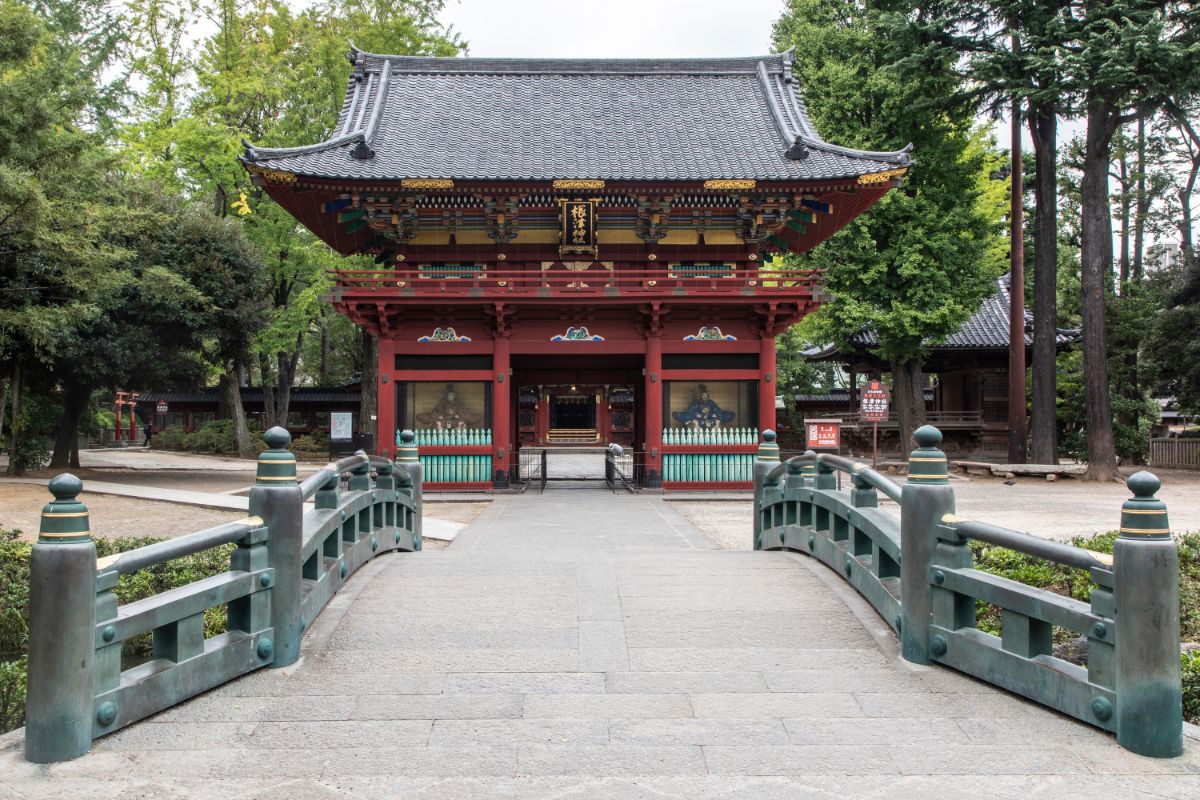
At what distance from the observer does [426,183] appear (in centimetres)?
1844

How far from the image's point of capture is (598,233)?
2081cm

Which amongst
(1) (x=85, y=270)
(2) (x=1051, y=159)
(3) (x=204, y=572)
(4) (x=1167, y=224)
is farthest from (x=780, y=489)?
(4) (x=1167, y=224)

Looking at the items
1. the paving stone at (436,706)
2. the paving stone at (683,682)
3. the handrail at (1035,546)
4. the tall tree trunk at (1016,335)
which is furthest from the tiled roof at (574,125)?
the paving stone at (436,706)

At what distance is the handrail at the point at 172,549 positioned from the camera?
4031mm

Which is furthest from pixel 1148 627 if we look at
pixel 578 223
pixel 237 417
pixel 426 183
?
pixel 237 417

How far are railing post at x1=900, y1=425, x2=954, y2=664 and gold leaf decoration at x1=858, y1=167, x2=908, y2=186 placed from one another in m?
14.9

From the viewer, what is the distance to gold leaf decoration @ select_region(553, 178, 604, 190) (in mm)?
18586

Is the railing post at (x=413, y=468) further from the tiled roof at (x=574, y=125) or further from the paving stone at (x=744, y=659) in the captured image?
the tiled roof at (x=574, y=125)

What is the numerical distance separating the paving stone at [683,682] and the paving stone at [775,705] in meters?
0.10

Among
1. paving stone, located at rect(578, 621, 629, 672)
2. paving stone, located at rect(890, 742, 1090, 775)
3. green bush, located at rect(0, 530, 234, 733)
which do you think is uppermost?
paving stone, located at rect(578, 621, 629, 672)

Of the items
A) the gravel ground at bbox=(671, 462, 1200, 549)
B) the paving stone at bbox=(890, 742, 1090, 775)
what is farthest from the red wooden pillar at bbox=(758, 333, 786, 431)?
the paving stone at bbox=(890, 742, 1090, 775)

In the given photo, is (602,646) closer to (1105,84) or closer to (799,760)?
(799,760)

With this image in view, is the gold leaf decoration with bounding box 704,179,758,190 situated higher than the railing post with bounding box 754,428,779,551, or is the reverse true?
the gold leaf decoration with bounding box 704,179,758,190

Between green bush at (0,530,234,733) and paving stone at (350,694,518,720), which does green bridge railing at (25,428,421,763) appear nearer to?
paving stone at (350,694,518,720)
